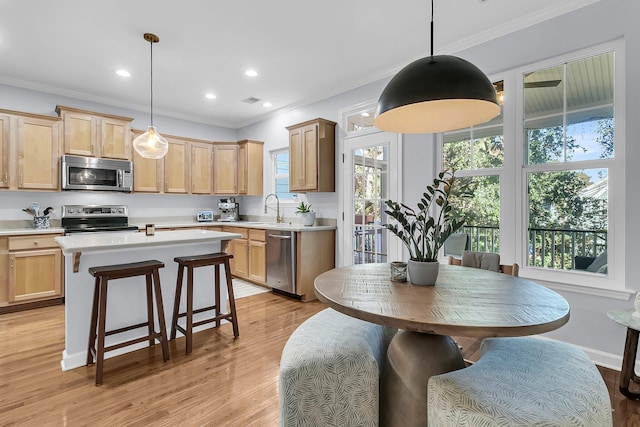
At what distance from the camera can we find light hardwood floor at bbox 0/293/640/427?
182cm

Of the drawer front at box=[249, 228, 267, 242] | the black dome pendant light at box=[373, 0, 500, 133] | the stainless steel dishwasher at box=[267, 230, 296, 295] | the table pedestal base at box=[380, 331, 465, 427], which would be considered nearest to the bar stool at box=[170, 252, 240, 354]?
the stainless steel dishwasher at box=[267, 230, 296, 295]

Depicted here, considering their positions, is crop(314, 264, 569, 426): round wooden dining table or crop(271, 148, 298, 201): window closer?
crop(314, 264, 569, 426): round wooden dining table

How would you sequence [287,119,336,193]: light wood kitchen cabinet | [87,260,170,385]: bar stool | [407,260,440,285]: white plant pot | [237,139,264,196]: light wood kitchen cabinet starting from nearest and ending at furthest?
[407,260,440,285]: white plant pot, [87,260,170,385]: bar stool, [287,119,336,193]: light wood kitchen cabinet, [237,139,264,196]: light wood kitchen cabinet

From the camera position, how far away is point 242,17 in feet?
9.10

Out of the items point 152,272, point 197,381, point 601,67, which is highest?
point 601,67

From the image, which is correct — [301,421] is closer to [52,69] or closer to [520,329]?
[520,329]

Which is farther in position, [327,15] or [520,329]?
[327,15]

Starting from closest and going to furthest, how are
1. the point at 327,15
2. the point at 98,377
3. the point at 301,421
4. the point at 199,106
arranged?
the point at 301,421, the point at 98,377, the point at 327,15, the point at 199,106

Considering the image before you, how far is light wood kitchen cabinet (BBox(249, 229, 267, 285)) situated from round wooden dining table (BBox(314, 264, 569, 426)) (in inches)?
111

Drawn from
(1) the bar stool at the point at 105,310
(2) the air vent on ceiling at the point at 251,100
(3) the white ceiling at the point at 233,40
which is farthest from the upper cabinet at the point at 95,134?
(1) the bar stool at the point at 105,310

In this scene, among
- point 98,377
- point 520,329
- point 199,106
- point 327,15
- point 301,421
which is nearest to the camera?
point 520,329

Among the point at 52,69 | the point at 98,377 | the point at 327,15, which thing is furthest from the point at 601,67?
the point at 52,69

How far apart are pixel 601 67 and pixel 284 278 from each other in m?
3.77

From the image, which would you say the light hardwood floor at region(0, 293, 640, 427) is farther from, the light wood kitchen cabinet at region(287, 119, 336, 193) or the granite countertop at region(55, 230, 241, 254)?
the light wood kitchen cabinet at region(287, 119, 336, 193)
